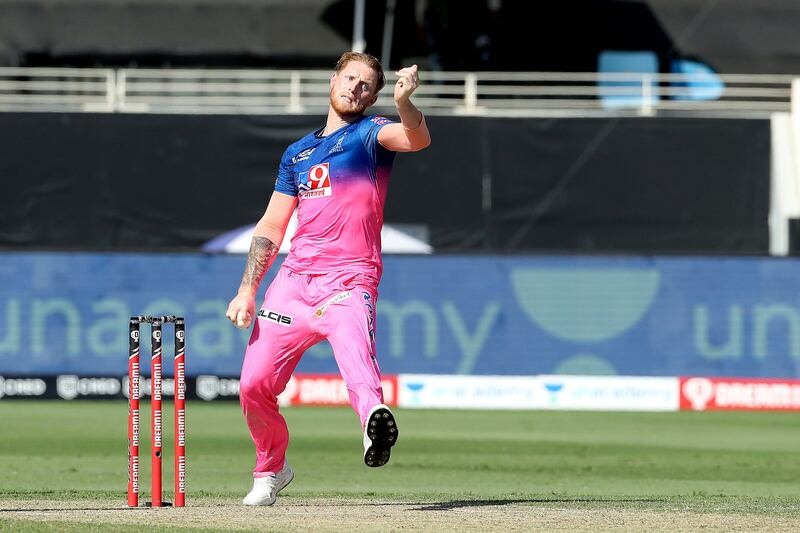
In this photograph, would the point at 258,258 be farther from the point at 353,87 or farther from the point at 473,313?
the point at 473,313

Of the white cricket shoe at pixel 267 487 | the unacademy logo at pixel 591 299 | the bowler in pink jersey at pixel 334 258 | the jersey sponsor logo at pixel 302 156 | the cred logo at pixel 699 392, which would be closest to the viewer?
the bowler in pink jersey at pixel 334 258

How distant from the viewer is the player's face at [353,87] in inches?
296

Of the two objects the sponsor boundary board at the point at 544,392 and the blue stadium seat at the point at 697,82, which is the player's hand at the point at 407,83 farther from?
the blue stadium seat at the point at 697,82

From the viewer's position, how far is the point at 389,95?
80.5 feet

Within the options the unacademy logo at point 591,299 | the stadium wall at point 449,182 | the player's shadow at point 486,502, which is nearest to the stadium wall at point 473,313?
the unacademy logo at point 591,299

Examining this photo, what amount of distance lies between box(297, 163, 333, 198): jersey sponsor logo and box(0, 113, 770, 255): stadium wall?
51.8 ft

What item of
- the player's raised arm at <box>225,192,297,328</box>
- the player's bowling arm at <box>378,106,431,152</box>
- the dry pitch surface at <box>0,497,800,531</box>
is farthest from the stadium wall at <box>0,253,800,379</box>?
the player's bowling arm at <box>378,106,431,152</box>

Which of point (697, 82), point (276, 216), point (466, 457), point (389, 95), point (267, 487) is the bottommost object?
point (466, 457)

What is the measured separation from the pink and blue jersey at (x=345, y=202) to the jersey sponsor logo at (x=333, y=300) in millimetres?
123

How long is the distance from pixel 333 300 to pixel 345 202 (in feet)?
1.56

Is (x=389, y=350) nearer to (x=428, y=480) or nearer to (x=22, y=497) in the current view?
(x=428, y=480)

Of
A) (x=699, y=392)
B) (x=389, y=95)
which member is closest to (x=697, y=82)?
(x=389, y=95)

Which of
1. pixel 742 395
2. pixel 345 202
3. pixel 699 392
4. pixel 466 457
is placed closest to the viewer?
pixel 345 202

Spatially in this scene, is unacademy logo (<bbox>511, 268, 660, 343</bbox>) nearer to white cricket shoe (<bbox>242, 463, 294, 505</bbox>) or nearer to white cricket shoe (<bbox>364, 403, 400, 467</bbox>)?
white cricket shoe (<bbox>242, 463, 294, 505</bbox>)
